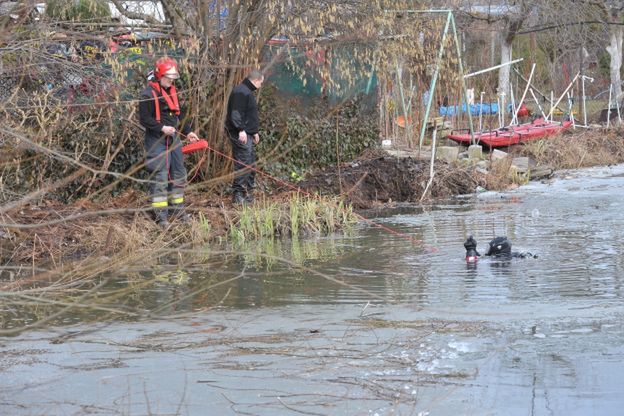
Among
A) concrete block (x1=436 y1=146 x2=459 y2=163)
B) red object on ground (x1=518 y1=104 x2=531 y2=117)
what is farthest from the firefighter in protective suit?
red object on ground (x1=518 y1=104 x2=531 y2=117)

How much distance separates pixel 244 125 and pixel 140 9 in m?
2.23

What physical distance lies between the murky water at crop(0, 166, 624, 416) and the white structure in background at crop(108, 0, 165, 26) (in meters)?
5.12

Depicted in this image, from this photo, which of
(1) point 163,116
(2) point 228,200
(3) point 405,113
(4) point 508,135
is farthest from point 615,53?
(1) point 163,116

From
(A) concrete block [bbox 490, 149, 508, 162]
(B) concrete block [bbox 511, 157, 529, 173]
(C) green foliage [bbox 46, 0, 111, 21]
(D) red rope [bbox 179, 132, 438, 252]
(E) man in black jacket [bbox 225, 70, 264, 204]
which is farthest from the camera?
(B) concrete block [bbox 511, 157, 529, 173]

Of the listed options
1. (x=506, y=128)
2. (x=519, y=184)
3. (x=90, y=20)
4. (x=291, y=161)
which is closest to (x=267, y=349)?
(x=90, y=20)

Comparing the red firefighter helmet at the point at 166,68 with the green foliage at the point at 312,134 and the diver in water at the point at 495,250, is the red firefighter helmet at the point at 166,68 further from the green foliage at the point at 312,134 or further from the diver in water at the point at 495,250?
the diver in water at the point at 495,250

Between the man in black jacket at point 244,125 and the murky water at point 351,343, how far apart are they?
9.87 ft

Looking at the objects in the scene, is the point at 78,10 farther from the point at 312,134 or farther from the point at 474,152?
the point at 474,152

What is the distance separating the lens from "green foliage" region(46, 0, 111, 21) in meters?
12.3

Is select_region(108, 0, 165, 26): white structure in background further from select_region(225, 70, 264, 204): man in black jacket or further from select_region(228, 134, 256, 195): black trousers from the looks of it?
select_region(228, 134, 256, 195): black trousers

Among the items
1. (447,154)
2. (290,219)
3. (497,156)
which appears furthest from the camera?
(497,156)

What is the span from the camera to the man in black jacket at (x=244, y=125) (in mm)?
13383

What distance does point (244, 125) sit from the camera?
13.5 metres

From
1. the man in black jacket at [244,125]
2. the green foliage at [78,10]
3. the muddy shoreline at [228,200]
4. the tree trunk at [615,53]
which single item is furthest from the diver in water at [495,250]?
the tree trunk at [615,53]
